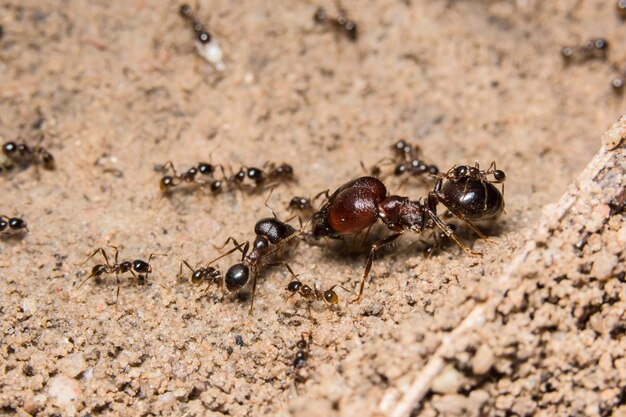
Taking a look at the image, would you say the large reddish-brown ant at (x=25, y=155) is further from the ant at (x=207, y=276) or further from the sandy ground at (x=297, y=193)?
the ant at (x=207, y=276)

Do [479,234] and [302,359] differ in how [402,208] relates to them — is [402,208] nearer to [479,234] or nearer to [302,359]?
[479,234]

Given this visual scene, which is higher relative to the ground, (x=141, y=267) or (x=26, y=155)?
(x=26, y=155)

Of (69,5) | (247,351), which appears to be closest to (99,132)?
(69,5)

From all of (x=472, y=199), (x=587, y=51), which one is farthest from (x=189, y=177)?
(x=587, y=51)

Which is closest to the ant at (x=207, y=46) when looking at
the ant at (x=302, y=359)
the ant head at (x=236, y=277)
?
the ant head at (x=236, y=277)

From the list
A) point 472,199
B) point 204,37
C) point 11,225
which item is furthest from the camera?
point 204,37

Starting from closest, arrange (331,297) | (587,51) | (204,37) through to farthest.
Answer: (331,297), (204,37), (587,51)
